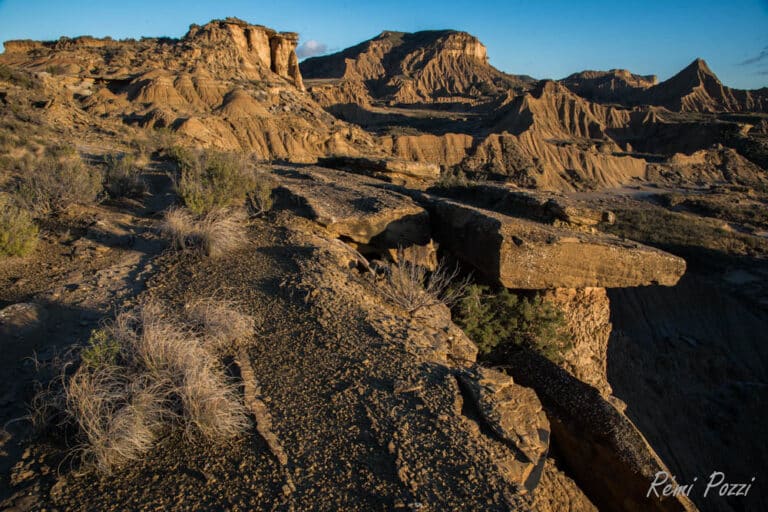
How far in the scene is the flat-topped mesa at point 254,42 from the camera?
3922cm

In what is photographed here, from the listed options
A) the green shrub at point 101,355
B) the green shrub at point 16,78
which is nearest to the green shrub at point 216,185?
the green shrub at point 101,355

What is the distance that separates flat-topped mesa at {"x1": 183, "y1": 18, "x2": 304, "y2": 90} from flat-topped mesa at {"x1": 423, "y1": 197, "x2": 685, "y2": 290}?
38.5 meters

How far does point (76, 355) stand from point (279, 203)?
5245mm

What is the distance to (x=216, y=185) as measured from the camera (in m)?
7.88

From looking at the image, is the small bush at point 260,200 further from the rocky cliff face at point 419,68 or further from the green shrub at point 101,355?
the rocky cliff face at point 419,68

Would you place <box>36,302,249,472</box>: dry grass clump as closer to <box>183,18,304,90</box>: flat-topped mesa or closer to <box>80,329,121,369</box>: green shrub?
<box>80,329,121,369</box>: green shrub

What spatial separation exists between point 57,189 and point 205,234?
12.1ft

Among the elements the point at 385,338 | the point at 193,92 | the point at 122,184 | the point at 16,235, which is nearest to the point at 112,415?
the point at 385,338

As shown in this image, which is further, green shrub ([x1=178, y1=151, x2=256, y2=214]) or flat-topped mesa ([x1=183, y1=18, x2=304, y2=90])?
flat-topped mesa ([x1=183, y1=18, x2=304, y2=90])

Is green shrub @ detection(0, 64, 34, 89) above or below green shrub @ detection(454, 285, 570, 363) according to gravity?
above

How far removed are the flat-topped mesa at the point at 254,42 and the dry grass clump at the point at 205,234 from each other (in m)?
37.1

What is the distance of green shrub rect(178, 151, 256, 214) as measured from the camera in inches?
281

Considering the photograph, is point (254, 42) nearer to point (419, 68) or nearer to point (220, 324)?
point (220, 324)

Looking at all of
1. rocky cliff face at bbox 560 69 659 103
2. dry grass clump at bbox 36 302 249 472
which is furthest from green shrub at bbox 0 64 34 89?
rocky cliff face at bbox 560 69 659 103
